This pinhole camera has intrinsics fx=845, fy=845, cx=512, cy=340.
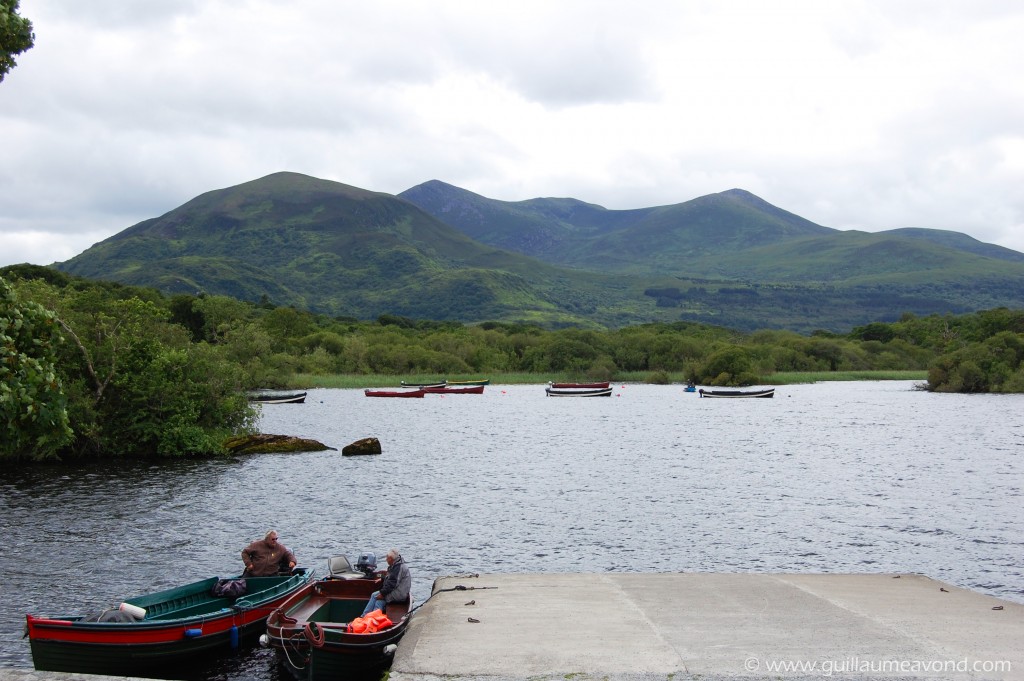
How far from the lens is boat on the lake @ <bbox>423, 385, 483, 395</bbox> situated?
136 metres

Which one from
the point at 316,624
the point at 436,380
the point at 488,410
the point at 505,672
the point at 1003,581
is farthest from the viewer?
the point at 436,380

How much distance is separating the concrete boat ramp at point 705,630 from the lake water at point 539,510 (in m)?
4.47

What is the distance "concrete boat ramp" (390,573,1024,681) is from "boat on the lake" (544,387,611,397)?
10663 centimetres

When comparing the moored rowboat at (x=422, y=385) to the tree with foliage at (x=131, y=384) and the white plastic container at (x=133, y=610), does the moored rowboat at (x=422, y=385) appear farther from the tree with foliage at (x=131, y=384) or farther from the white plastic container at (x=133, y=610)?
the white plastic container at (x=133, y=610)

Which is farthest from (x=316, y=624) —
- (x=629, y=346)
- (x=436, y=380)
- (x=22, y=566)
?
(x=629, y=346)

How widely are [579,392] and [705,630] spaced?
112787 millimetres

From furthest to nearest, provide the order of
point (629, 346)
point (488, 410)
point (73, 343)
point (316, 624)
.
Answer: point (629, 346) → point (488, 410) → point (73, 343) → point (316, 624)

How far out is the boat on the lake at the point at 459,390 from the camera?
136 meters

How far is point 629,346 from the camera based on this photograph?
173500 millimetres

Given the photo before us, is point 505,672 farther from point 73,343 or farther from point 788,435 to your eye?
point 788,435

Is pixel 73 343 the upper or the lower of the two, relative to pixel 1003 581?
upper

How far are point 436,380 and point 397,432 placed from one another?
7194 cm

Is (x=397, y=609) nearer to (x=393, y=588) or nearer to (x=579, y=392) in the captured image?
(x=393, y=588)

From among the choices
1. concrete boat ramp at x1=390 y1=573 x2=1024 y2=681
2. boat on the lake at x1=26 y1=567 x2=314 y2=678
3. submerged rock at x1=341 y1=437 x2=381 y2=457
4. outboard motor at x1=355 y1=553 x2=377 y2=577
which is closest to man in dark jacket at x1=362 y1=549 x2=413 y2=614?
concrete boat ramp at x1=390 y1=573 x2=1024 y2=681
